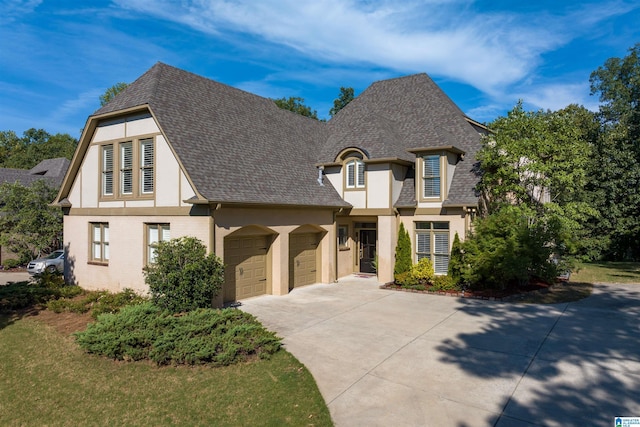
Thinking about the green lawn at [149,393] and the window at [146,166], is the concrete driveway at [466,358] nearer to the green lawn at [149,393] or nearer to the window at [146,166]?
the green lawn at [149,393]

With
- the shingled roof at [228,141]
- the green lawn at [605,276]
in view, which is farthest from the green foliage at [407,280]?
the green lawn at [605,276]

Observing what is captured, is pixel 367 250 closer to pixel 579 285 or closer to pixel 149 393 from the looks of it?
pixel 579 285

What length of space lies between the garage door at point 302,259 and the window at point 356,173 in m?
3.10

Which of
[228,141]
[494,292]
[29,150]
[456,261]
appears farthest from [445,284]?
[29,150]

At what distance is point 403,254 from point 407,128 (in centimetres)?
684

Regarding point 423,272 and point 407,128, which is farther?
point 407,128

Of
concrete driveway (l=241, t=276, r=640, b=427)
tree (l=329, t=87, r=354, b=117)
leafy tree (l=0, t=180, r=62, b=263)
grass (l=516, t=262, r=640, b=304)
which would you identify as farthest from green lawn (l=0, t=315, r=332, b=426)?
tree (l=329, t=87, r=354, b=117)

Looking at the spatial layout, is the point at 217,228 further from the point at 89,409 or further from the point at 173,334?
the point at 89,409

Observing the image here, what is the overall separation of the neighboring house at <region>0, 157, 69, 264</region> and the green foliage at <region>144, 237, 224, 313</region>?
22.2 meters

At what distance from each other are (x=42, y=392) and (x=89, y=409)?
1.44 meters

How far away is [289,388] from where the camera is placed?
24.4ft

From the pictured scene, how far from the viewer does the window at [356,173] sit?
766 inches

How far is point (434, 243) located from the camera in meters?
18.2

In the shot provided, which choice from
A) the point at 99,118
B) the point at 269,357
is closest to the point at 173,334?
the point at 269,357
